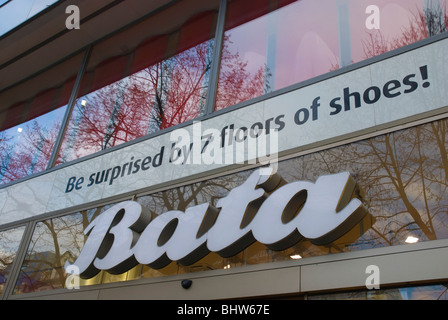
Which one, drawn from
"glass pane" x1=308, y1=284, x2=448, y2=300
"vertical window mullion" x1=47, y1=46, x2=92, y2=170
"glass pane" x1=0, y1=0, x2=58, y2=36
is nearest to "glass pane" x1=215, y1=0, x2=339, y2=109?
"glass pane" x1=308, y1=284, x2=448, y2=300

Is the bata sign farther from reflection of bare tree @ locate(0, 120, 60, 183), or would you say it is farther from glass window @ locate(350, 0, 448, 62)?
reflection of bare tree @ locate(0, 120, 60, 183)

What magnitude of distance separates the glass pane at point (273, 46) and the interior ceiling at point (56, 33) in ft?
6.17

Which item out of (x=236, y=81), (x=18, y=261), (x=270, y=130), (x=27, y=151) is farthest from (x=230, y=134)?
(x=27, y=151)

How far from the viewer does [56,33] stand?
9.47m

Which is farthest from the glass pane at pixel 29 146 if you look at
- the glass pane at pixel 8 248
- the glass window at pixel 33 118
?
the glass pane at pixel 8 248

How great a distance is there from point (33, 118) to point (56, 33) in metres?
1.74

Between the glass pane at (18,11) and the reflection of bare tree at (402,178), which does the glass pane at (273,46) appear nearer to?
the reflection of bare tree at (402,178)

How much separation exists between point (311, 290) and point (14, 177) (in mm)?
6645

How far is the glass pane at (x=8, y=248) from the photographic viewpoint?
7.43 m

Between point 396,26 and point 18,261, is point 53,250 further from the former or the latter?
point 396,26

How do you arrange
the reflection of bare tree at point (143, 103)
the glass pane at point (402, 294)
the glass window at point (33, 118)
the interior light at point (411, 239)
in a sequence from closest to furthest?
the glass pane at point (402, 294) → the interior light at point (411, 239) → the reflection of bare tree at point (143, 103) → the glass window at point (33, 118)

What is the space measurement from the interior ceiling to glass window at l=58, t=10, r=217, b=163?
45 centimetres

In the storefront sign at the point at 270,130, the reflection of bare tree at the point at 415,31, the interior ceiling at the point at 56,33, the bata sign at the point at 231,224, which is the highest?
the interior ceiling at the point at 56,33
